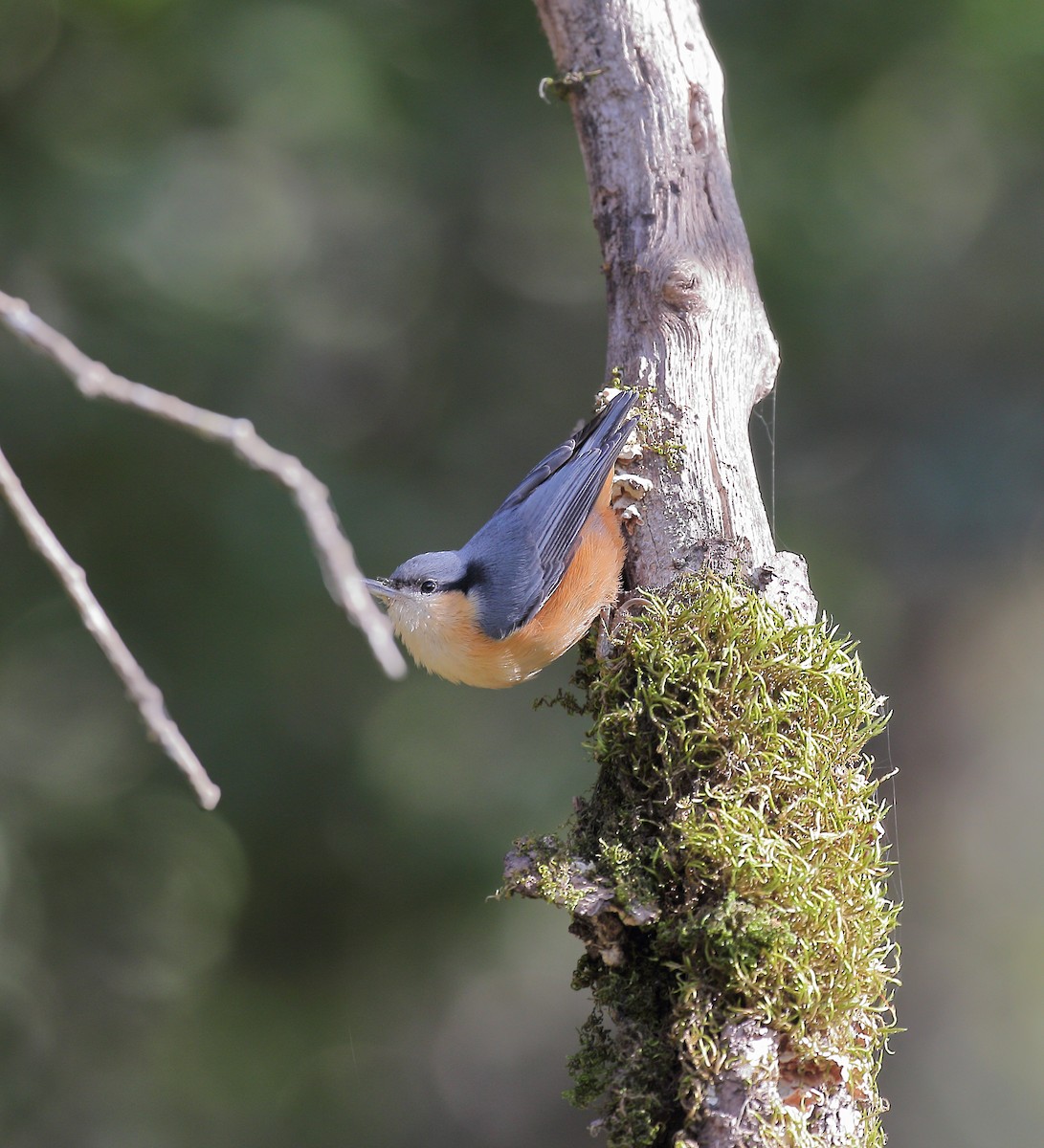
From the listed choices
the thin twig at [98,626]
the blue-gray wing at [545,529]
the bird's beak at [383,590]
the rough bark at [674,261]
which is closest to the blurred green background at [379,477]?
the bird's beak at [383,590]

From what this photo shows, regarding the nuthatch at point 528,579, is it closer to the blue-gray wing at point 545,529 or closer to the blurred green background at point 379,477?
the blue-gray wing at point 545,529

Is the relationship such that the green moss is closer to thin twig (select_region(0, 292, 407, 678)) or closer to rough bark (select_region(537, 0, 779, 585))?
rough bark (select_region(537, 0, 779, 585))

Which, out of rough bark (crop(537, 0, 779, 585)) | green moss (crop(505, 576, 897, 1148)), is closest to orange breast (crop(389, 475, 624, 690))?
rough bark (crop(537, 0, 779, 585))

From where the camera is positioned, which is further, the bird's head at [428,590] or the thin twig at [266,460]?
the bird's head at [428,590]

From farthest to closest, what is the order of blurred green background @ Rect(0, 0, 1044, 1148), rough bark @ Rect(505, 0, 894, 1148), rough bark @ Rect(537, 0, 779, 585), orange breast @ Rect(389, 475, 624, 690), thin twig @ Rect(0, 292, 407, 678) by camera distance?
blurred green background @ Rect(0, 0, 1044, 1148)
orange breast @ Rect(389, 475, 624, 690)
rough bark @ Rect(537, 0, 779, 585)
rough bark @ Rect(505, 0, 894, 1148)
thin twig @ Rect(0, 292, 407, 678)

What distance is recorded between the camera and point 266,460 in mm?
918

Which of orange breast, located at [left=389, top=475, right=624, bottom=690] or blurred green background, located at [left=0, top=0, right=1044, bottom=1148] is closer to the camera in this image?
orange breast, located at [left=389, top=475, right=624, bottom=690]

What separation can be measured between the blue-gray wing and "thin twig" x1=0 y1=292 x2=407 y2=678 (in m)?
1.81

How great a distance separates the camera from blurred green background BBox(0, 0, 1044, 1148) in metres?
4.67

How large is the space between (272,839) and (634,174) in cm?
352

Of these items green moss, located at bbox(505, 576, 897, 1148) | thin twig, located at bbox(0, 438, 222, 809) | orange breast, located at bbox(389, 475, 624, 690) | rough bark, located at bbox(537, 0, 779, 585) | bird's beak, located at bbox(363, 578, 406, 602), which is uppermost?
rough bark, located at bbox(537, 0, 779, 585)

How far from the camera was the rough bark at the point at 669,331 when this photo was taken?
200cm

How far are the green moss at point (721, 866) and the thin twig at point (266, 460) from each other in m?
1.13

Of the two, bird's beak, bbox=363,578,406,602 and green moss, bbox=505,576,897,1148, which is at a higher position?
bird's beak, bbox=363,578,406,602
